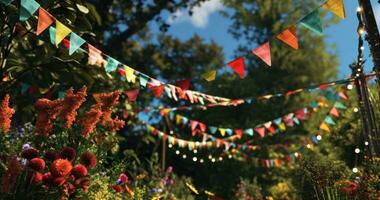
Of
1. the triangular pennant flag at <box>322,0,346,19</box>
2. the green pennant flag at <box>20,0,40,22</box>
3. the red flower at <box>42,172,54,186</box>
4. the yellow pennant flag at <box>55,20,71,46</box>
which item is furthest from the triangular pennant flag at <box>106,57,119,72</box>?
the red flower at <box>42,172,54,186</box>

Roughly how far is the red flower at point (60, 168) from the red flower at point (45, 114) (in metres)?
0.47

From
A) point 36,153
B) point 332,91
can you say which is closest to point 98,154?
point 36,153

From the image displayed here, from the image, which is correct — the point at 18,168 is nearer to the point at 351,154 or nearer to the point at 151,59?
the point at 351,154

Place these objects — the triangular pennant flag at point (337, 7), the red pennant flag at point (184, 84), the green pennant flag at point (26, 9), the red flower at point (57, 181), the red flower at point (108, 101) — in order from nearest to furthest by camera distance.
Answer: the red flower at point (57, 181), the red flower at point (108, 101), the green pennant flag at point (26, 9), the triangular pennant flag at point (337, 7), the red pennant flag at point (184, 84)

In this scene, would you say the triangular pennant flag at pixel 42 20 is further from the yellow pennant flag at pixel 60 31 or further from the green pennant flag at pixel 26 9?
the green pennant flag at pixel 26 9

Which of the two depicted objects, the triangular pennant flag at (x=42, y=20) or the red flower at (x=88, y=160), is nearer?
the red flower at (x=88, y=160)

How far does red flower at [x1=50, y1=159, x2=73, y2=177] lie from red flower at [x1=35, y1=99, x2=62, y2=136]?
47cm

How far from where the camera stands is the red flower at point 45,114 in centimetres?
319

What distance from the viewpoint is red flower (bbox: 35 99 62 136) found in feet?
Result: 10.5

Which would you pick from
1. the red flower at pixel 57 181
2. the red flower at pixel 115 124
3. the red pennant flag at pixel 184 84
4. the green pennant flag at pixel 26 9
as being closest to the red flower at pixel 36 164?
the red flower at pixel 57 181

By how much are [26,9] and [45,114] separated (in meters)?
0.99

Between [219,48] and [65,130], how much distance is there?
70.4ft

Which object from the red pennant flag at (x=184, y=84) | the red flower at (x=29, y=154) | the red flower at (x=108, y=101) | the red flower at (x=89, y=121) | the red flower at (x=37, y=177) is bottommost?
the red flower at (x=37, y=177)

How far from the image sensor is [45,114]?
10.6ft
